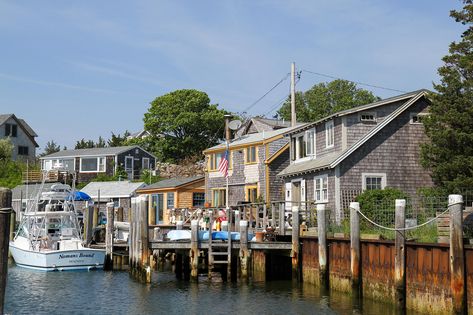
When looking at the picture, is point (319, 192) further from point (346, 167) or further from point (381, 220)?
point (381, 220)

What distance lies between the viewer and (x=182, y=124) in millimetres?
81000

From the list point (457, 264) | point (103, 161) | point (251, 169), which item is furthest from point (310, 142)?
point (103, 161)

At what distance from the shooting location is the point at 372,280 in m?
21.3

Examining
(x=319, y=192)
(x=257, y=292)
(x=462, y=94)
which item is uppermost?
(x=462, y=94)

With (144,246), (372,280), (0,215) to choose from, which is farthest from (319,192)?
(0,215)

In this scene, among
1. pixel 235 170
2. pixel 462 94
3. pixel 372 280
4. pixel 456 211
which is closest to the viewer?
pixel 456 211

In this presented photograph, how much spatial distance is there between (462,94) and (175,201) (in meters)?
26.5

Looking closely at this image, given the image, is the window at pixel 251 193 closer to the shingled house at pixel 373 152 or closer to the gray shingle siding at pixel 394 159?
the shingled house at pixel 373 152

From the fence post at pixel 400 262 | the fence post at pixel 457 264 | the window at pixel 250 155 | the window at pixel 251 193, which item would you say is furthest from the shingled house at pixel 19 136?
the fence post at pixel 457 264

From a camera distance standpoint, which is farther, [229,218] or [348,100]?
[348,100]

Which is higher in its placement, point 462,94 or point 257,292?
point 462,94

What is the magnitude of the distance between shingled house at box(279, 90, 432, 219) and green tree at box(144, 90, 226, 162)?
154ft

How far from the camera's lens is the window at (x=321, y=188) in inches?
1348

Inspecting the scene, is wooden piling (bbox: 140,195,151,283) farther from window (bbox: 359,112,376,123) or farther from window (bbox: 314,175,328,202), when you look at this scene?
window (bbox: 359,112,376,123)
